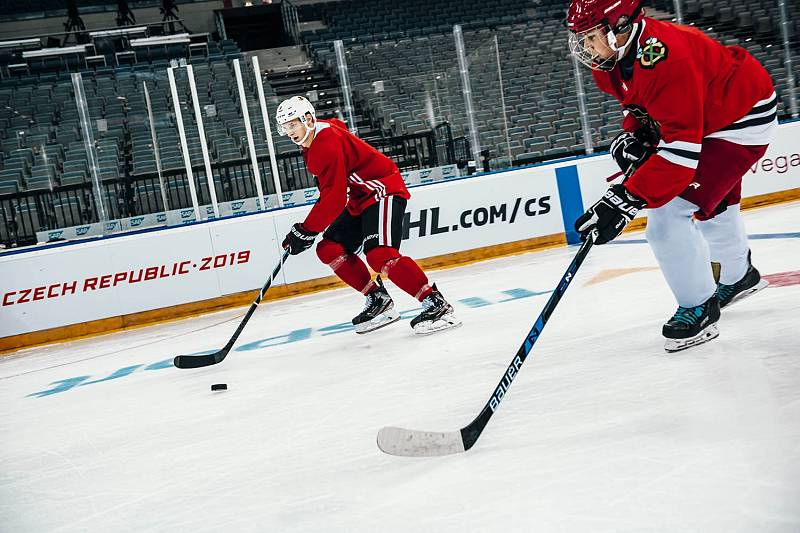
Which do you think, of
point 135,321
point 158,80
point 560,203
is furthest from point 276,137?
point 560,203

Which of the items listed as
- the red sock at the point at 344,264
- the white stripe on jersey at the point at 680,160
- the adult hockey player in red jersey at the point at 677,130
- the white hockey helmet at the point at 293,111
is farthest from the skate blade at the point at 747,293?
the white hockey helmet at the point at 293,111

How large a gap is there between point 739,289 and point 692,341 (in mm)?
609

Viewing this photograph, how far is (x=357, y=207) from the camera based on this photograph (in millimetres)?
3801

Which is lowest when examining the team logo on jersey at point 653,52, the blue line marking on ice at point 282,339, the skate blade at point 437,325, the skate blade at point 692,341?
the blue line marking on ice at point 282,339

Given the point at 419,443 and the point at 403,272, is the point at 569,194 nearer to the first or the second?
the point at 403,272

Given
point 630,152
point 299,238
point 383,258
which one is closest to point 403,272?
point 383,258

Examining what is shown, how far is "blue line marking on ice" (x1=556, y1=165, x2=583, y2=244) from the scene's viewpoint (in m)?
6.42

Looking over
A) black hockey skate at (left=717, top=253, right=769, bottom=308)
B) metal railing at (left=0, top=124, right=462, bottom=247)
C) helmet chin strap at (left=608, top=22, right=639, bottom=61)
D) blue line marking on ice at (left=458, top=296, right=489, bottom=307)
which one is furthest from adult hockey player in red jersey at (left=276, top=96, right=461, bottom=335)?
metal railing at (left=0, top=124, right=462, bottom=247)

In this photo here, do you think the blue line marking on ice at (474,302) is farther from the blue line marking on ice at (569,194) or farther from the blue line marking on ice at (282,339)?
the blue line marking on ice at (569,194)

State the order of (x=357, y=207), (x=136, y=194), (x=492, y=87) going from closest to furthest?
(x=357, y=207)
(x=136, y=194)
(x=492, y=87)

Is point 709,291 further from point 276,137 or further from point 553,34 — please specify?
point 553,34

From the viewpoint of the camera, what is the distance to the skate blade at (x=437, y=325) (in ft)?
11.7

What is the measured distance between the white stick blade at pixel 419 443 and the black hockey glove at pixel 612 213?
73 centimetres

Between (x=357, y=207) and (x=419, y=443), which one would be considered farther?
(x=357, y=207)
